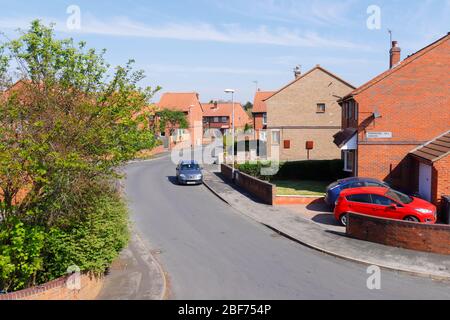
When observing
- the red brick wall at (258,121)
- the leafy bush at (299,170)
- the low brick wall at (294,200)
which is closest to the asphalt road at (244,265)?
the low brick wall at (294,200)

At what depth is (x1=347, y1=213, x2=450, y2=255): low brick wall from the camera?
13.0 m

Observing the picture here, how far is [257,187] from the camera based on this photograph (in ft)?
76.9

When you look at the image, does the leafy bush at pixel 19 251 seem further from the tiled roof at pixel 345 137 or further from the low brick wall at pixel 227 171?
the low brick wall at pixel 227 171

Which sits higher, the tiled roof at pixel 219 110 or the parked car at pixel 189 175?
the tiled roof at pixel 219 110

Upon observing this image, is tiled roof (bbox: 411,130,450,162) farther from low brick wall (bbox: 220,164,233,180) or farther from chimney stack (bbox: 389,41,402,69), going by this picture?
low brick wall (bbox: 220,164,233,180)

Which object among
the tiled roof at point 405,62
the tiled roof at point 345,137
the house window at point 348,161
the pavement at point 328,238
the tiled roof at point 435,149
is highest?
the tiled roof at point 405,62

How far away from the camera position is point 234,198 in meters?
23.3

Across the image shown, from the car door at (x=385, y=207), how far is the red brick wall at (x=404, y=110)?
5274 mm

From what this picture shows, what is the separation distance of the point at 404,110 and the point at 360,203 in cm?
710

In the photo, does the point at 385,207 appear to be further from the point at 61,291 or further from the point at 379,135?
the point at 61,291

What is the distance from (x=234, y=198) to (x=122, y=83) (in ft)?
44.1

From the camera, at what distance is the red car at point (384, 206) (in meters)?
15.5
